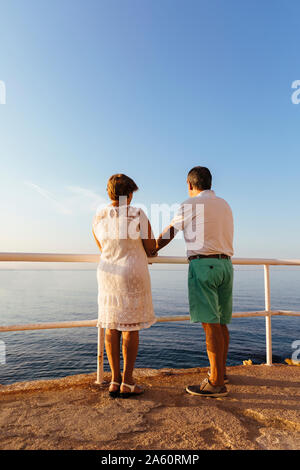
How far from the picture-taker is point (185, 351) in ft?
44.9

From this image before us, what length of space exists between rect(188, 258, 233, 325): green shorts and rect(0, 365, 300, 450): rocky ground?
0.61 meters

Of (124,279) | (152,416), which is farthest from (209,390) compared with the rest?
(124,279)

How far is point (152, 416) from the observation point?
1.75m

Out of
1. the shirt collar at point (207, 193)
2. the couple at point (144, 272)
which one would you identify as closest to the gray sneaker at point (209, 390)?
the couple at point (144, 272)

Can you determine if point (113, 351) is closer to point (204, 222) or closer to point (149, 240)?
point (149, 240)

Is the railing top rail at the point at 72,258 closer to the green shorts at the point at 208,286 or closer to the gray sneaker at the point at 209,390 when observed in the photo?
the green shorts at the point at 208,286

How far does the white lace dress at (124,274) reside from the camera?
213cm

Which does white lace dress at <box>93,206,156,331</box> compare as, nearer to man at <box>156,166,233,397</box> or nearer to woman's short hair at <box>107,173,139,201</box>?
woman's short hair at <box>107,173,139,201</box>

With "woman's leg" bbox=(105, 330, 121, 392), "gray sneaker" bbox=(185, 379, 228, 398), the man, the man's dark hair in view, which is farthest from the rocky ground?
the man's dark hair

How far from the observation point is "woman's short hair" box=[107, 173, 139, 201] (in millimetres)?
2219

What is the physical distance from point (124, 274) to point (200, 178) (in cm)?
99
